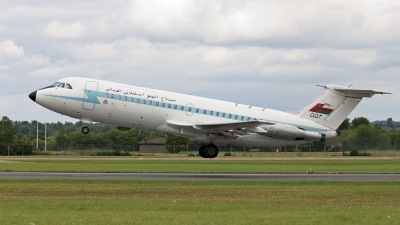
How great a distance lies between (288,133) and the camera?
165ft

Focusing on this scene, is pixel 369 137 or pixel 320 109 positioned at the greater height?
pixel 320 109

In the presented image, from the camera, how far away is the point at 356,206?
1151 inches

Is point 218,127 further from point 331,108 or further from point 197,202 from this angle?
point 197,202

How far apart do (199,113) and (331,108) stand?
9818 millimetres

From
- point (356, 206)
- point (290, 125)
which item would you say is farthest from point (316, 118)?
point (356, 206)

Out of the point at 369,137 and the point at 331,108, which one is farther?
the point at 369,137

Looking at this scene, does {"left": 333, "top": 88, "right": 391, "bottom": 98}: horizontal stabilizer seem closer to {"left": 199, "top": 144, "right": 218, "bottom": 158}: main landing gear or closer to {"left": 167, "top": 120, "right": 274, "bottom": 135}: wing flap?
{"left": 167, "top": 120, "right": 274, "bottom": 135}: wing flap

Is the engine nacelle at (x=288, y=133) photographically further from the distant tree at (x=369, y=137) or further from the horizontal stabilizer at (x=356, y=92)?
the distant tree at (x=369, y=137)

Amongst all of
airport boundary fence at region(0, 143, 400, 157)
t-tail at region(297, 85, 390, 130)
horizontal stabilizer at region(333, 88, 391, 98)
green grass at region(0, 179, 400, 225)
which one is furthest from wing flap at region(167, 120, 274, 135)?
airport boundary fence at region(0, 143, 400, 157)

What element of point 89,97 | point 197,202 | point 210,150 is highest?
point 89,97

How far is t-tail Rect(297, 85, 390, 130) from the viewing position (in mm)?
51875

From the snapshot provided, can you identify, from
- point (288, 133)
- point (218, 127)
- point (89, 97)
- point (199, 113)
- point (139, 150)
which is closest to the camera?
point (89, 97)

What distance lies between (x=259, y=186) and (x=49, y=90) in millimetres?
16095

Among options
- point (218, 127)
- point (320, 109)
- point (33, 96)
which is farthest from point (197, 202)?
point (320, 109)
